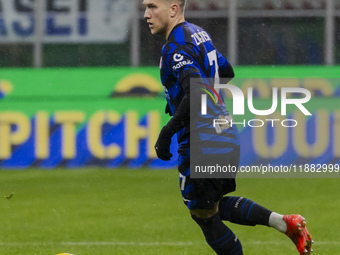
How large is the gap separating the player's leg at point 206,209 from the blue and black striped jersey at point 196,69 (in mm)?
182

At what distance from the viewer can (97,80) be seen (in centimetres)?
1110

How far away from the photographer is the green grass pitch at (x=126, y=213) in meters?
6.05

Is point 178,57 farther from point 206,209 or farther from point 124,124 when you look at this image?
point 124,124

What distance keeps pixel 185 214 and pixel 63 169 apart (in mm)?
3449

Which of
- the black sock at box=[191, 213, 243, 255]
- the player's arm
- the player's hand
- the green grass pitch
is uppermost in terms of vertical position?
the player's arm

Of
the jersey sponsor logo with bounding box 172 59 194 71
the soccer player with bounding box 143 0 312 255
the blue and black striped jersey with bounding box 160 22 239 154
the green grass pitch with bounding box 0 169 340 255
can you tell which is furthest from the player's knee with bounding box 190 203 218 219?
the green grass pitch with bounding box 0 169 340 255

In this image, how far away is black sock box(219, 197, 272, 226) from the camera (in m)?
4.63

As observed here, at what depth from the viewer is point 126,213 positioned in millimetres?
7867

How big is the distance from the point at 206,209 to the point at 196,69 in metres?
0.78

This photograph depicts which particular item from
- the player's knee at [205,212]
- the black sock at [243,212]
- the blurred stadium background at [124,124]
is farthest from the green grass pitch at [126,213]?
the player's knee at [205,212]

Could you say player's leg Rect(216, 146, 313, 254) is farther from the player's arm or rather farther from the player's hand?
the player's arm

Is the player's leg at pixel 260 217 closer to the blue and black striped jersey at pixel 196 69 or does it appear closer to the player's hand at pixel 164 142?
the blue and black striped jersey at pixel 196 69

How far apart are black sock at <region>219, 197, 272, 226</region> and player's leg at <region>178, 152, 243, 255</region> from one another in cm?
11

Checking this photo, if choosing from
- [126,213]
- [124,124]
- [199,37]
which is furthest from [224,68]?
[124,124]
